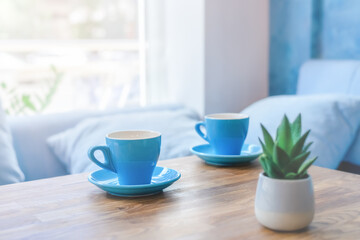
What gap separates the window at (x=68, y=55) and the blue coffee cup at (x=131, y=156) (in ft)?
4.77

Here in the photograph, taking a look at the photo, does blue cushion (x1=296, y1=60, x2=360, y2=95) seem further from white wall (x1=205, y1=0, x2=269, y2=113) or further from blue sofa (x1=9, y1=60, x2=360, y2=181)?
white wall (x1=205, y1=0, x2=269, y2=113)

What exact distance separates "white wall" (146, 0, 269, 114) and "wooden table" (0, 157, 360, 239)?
128 cm

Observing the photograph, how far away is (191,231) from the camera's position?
708 millimetres

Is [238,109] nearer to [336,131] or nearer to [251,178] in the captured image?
[336,131]

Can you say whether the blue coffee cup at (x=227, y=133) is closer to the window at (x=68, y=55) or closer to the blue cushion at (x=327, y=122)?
the blue cushion at (x=327, y=122)

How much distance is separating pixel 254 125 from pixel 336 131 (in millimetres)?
286

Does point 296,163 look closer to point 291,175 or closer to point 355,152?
point 291,175

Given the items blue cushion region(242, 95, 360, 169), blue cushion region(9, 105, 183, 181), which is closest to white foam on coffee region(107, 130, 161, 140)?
blue cushion region(242, 95, 360, 169)

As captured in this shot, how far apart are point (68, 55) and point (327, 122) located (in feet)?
4.52

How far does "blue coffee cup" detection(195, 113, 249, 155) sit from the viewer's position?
1104 millimetres

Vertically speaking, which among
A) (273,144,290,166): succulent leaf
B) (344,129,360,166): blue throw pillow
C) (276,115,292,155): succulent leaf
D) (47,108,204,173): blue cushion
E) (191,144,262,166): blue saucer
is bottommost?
(344,129,360,166): blue throw pillow

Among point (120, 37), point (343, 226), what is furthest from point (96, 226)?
point (120, 37)

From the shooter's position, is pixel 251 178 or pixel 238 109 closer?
pixel 251 178

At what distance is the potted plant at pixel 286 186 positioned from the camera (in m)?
0.69
